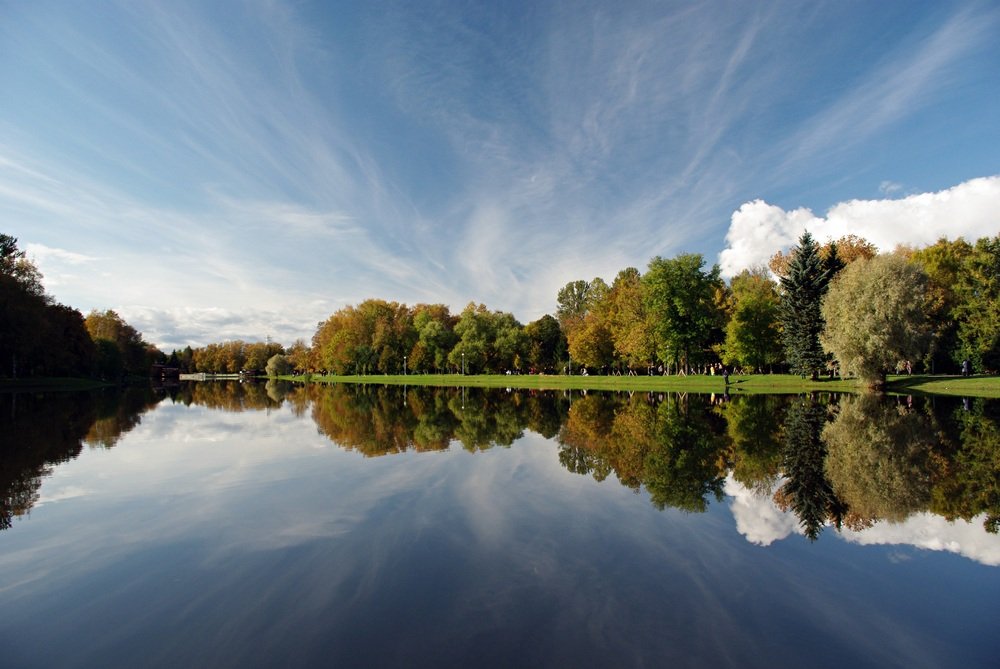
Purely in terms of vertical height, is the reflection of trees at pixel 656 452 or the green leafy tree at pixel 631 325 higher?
the green leafy tree at pixel 631 325

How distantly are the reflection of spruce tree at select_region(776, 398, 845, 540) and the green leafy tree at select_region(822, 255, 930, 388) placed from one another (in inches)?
864

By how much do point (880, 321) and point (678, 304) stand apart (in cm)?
1911

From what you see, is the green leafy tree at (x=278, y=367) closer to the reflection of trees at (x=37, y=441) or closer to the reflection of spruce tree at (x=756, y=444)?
the reflection of trees at (x=37, y=441)

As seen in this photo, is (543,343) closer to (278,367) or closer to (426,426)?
(426,426)

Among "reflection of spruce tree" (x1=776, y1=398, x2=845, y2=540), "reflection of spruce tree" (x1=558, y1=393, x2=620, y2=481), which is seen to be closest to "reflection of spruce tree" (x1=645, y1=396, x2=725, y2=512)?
"reflection of spruce tree" (x1=558, y1=393, x2=620, y2=481)

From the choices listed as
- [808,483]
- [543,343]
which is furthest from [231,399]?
[543,343]

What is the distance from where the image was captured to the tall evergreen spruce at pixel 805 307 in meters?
44.3

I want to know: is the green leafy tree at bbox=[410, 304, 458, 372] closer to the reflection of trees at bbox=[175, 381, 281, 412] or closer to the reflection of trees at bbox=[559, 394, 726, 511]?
the reflection of trees at bbox=[175, 381, 281, 412]

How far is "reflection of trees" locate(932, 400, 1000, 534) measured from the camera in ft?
28.5

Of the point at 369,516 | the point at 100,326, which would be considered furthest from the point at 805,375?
the point at 100,326

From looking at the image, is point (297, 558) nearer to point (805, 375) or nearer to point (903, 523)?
point (903, 523)

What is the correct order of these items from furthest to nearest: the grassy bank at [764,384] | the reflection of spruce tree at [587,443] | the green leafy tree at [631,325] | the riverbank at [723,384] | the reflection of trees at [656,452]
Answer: the green leafy tree at [631,325]
the riverbank at [723,384]
the grassy bank at [764,384]
the reflection of spruce tree at [587,443]
the reflection of trees at [656,452]

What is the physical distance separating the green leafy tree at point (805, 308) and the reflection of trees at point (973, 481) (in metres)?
28.3

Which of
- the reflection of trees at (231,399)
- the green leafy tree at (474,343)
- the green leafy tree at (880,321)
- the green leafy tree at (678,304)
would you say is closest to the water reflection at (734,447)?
the green leafy tree at (880,321)
